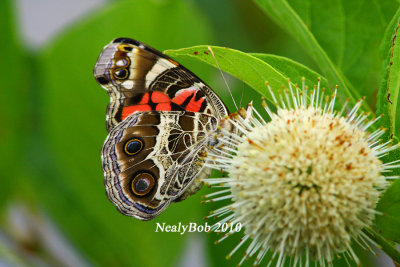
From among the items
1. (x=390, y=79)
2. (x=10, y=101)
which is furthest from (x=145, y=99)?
(x=390, y=79)

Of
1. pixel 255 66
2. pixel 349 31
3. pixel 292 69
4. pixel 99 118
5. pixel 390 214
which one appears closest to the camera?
pixel 390 214

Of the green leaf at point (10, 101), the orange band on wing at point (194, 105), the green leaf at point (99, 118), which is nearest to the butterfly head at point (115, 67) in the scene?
the orange band on wing at point (194, 105)

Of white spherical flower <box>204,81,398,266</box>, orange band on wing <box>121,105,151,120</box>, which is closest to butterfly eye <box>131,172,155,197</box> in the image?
orange band on wing <box>121,105,151,120</box>

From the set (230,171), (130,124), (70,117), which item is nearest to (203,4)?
(70,117)

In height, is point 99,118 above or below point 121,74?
below

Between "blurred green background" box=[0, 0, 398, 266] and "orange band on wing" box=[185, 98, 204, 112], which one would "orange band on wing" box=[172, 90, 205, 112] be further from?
"blurred green background" box=[0, 0, 398, 266]

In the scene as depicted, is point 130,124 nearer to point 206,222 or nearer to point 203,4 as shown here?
point 206,222

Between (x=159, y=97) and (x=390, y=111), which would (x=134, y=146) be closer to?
(x=159, y=97)
